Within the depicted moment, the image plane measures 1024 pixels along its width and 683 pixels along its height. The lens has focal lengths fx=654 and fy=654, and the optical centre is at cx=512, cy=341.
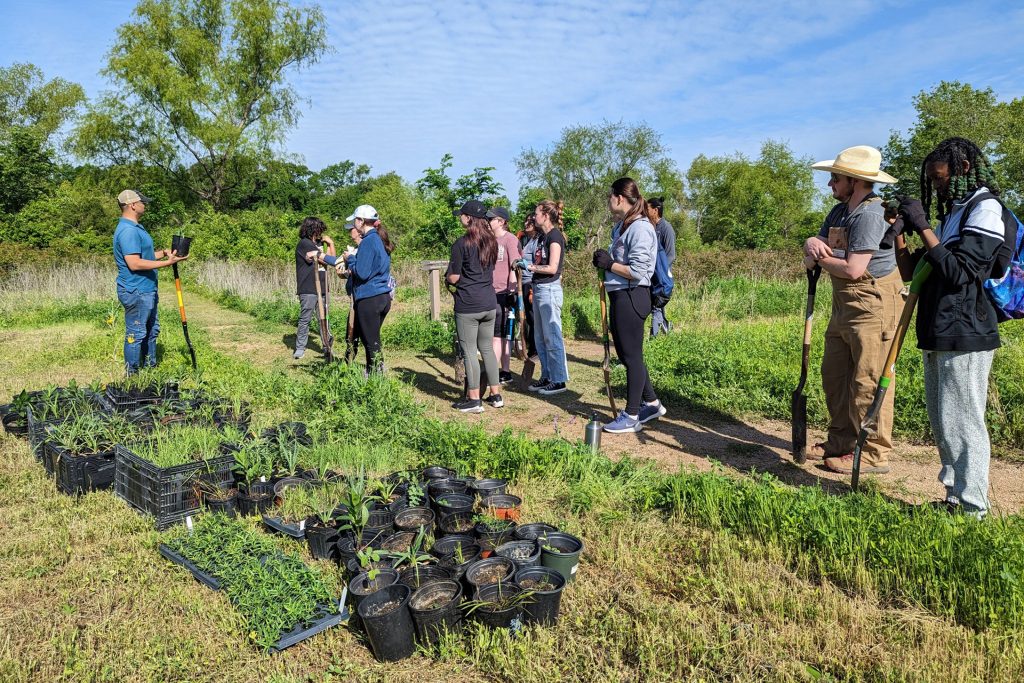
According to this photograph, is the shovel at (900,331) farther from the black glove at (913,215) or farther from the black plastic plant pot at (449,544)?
the black plastic plant pot at (449,544)

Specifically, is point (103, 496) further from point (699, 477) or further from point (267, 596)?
Result: point (699, 477)

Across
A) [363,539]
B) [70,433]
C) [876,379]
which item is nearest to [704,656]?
[363,539]

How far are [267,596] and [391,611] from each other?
26.5 inches

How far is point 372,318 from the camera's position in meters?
7.10

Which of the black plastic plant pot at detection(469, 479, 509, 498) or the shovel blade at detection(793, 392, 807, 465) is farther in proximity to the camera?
the shovel blade at detection(793, 392, 807, 465)

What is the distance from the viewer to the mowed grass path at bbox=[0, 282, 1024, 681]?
266 cm

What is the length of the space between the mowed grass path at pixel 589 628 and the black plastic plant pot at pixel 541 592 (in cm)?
8

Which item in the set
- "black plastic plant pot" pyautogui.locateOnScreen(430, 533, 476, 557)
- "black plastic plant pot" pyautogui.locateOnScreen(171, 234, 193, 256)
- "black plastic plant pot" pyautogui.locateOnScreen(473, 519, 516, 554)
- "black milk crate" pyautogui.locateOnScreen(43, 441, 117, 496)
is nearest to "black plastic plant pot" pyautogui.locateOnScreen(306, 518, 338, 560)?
"black plastic plant pot" pyautogui.locateOnScreen(430, 533, 476, 557)

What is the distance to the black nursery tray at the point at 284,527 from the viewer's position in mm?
3883

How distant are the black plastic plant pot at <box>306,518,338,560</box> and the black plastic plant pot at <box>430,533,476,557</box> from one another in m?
0.57

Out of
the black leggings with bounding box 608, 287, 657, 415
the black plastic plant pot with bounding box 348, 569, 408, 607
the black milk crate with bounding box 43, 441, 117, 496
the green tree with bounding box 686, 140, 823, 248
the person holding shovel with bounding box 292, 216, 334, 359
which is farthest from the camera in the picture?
the green tree with bounding box 686, 140, 823, 248

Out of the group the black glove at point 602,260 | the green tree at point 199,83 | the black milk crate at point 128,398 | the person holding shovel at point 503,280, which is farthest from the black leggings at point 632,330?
the green tree at point 199,83

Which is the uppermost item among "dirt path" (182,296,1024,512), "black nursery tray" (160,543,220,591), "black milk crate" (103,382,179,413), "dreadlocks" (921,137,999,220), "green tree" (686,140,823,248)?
"green tree" (686,140,823,248)

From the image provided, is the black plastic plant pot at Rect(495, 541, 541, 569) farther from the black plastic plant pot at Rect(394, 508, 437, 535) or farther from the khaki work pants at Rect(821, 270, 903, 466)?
the khaki work pants at Rect(821, 270, 903, 466)
